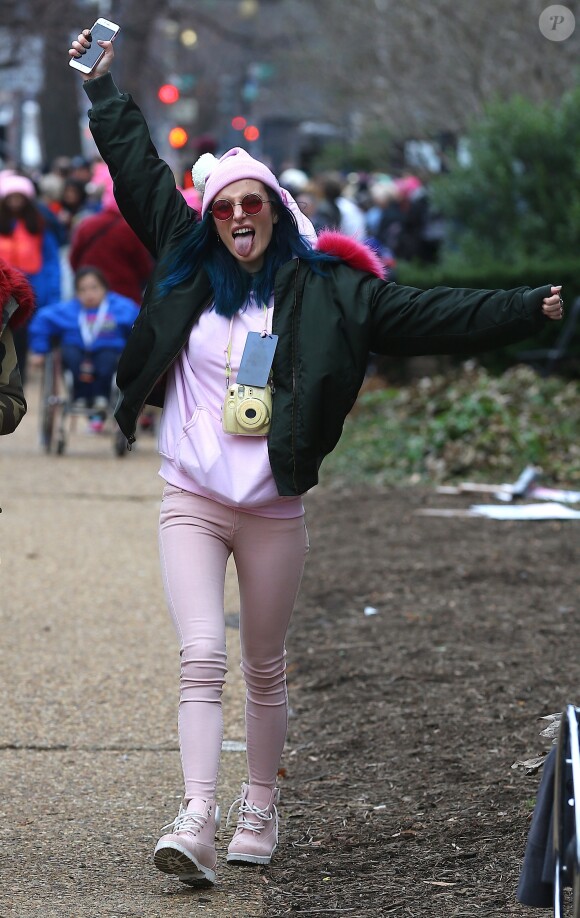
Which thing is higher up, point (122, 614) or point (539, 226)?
point (539, 226)

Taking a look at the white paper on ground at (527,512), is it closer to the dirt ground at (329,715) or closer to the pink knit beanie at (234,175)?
the dirt ground at (329,715)

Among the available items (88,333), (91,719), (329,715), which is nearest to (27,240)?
(88,333)

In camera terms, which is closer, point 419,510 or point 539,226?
point 419,510

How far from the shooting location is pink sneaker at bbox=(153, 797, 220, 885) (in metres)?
3.95

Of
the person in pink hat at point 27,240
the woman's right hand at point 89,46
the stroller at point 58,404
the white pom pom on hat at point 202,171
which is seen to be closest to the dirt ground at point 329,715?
the white pom pom on hat at point 202,171

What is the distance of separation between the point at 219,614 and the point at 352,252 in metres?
1.01

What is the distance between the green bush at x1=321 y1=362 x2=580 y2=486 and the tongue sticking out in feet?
23.2

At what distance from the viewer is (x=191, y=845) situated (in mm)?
3980

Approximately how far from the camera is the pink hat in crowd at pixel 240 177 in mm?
4336

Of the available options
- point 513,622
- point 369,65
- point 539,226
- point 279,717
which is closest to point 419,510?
point 513,622

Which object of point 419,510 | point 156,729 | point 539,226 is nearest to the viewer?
point 156,729

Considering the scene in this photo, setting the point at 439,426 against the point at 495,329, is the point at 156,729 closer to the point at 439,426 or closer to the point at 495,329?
the point at 495,329

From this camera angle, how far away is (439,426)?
39.3 feet

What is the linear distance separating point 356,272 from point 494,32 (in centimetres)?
1737
